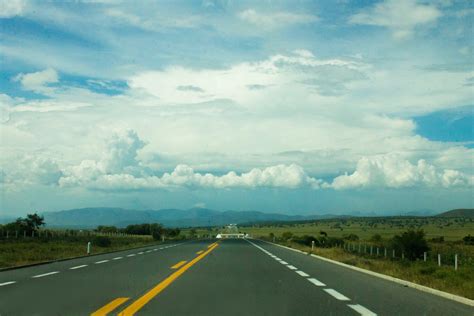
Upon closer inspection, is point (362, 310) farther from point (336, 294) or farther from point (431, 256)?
point (431, 256)

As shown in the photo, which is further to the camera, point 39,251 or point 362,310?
point 39,251

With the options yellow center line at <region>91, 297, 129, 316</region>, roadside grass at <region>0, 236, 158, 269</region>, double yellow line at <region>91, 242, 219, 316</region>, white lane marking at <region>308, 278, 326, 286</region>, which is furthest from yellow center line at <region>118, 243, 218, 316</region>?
roadside grass at <region>0, 236, 158, 269</region>

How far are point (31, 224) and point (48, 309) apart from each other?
8855 centimetres

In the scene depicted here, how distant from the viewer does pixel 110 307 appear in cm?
987

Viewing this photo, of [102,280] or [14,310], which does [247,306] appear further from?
[102,280]

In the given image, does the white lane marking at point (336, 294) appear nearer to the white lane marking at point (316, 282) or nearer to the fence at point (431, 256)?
the white lane marking at point (316, 282)

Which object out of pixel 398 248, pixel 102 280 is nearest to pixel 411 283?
pixel 102 280

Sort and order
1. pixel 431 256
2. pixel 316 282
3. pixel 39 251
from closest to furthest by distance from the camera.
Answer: pixel 316 282
pixel 39 251
pixel 431 256

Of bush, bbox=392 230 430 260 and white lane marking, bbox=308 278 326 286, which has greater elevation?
white lane marking, bbox=308 278 326 286

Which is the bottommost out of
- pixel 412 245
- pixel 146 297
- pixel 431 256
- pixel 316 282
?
pixel 431 256

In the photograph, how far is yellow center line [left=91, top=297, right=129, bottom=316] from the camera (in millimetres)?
9195

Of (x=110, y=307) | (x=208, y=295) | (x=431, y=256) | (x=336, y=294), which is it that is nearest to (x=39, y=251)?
(x=208, y=295)

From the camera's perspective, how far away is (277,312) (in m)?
9.45

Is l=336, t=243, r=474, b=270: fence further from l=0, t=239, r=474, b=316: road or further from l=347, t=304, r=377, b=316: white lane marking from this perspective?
l=347, t=304, r=377, b=316: white lane marking
